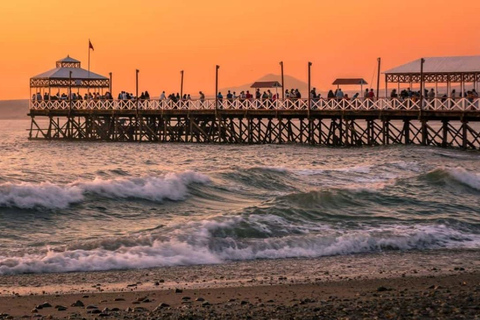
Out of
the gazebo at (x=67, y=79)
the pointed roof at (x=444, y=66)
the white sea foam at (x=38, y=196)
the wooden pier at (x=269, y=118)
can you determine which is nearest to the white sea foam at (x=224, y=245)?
the white sea foam at (x=38, y=196)

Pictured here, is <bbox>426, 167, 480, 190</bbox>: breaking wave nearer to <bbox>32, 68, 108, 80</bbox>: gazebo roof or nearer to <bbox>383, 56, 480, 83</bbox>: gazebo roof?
<bbox>383, 56, 480, 83</bbox>: gazebo roof

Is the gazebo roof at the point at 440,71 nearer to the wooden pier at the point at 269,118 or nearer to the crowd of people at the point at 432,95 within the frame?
the crowd of people at the point at 432,95

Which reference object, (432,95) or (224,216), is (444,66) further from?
(224,216)

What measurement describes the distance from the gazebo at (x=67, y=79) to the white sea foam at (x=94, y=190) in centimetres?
4160

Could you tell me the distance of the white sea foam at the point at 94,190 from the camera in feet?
67.7

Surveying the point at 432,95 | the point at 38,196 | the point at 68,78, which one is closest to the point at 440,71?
the point at 432,95

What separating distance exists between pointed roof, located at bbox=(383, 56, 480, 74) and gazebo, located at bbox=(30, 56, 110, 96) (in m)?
24.6

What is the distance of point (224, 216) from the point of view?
Result: 18.7m

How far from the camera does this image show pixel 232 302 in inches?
450

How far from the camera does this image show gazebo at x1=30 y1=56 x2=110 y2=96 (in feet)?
219

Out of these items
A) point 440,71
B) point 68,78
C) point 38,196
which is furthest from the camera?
point 68,78

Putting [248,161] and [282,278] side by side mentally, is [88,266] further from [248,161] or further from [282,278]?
[248,161]

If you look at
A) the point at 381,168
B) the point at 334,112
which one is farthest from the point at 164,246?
the point at 334,112

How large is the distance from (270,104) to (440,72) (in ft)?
30.0
